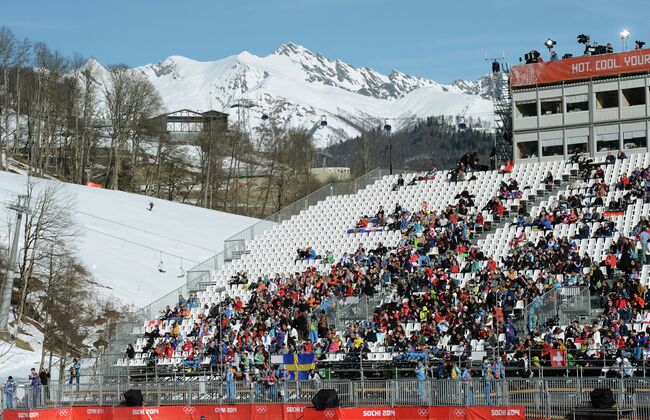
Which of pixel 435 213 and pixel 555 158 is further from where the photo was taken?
pixel 555 158

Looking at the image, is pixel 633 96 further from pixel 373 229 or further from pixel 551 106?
pixel 373 229

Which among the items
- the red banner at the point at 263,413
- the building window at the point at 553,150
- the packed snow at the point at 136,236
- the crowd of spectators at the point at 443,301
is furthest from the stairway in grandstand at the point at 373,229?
the red banner at the point at 263,413

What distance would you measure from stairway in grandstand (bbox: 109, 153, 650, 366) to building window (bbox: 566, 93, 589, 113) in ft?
26.3

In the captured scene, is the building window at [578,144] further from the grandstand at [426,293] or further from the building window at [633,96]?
the grandstand at [426,293]

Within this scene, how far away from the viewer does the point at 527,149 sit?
66562mm

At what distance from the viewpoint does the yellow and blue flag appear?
132 feet

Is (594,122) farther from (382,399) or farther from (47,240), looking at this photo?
(382,399)

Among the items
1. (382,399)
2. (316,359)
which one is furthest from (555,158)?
(382,399)

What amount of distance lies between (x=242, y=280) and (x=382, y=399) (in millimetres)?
23999

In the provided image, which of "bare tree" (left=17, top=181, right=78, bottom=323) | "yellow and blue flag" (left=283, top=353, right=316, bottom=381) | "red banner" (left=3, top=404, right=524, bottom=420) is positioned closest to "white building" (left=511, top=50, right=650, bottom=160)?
"yellow and blue flag" (left=283, top=353, right=316, bottom=381)

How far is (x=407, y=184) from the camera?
61906 millimetres

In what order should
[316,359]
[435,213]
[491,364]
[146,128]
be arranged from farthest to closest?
[146,128], [435,213], [316,359], [491,364]

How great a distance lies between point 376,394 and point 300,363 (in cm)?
864

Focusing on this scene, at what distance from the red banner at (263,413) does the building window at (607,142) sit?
3614 centimetres
